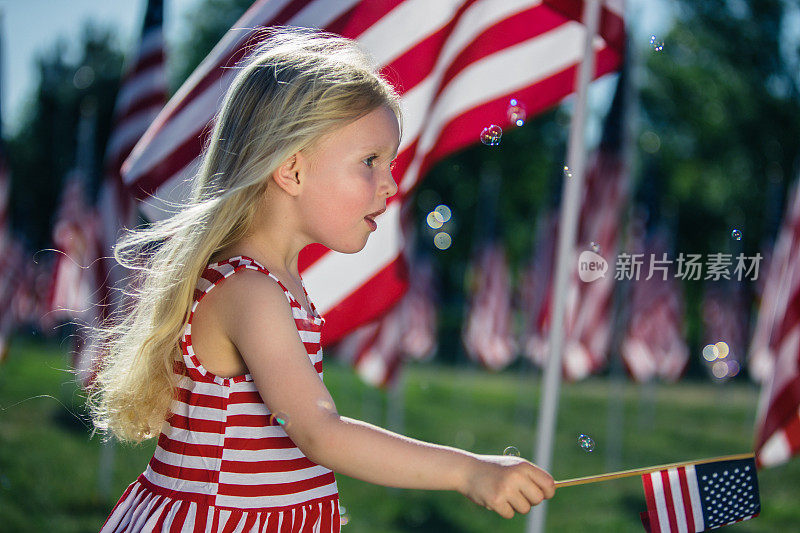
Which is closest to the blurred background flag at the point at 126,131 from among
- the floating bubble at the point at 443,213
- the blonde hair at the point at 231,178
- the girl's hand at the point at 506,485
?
the floating bubble at the point at 443,213

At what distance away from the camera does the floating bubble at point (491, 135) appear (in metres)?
2.98

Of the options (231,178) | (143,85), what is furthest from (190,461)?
(143,85)

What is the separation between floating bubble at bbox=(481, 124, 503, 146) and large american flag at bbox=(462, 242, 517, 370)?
12.7 m

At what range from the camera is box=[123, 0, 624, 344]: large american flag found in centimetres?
299

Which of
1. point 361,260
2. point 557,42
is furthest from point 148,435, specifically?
point 557,42

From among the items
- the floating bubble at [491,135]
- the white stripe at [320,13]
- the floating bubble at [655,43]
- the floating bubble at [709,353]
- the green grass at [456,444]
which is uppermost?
the white stripe at [320,13]

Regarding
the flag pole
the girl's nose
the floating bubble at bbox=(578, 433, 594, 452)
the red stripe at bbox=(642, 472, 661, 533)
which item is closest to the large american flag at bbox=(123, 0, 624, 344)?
the flag pole

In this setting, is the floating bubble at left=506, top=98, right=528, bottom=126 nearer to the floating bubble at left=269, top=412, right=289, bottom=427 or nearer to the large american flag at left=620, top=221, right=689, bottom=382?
the floating bubble at left=269, top=412, right=289, bottom=427

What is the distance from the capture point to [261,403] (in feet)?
5.70

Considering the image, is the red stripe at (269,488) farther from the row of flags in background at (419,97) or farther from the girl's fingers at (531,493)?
the row of flags in background at (419,97)

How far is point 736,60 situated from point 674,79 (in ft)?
13.3

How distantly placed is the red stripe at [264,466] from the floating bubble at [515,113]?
171 centimetres

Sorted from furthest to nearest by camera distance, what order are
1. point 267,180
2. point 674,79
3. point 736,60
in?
point 674,79 < point 736,60 < point 267,180

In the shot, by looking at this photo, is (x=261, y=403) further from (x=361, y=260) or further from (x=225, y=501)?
(x=361, y=260)
